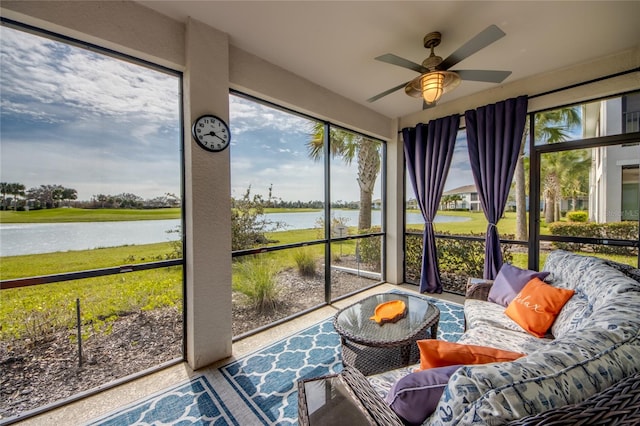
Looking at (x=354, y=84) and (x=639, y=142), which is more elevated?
(x=354, y=84)

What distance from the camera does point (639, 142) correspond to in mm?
2523

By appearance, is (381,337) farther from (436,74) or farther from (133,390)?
(436,74)

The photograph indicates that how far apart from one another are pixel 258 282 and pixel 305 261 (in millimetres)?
698

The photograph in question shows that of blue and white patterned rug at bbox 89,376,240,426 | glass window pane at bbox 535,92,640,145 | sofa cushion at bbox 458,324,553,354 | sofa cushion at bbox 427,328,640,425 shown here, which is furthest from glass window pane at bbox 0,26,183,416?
glass window pane at bbox 535,92,640,145

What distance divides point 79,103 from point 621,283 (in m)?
3.69

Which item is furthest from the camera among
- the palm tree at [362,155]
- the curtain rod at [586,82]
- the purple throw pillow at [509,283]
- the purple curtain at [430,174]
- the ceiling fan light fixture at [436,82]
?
the purple curtain at [430,174]

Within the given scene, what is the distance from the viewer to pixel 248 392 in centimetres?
184

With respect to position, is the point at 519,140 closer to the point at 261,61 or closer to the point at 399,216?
the point at 399,216

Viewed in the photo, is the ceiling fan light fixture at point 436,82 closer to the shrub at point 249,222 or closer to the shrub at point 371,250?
the shrub at point 249,222

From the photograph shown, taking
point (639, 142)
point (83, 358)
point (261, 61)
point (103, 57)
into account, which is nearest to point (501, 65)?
point (639, 142)

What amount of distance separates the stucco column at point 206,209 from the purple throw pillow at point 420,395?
5.70 feet

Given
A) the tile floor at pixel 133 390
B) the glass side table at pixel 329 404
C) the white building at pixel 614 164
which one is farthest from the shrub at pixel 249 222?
the white building at pixel 614 164

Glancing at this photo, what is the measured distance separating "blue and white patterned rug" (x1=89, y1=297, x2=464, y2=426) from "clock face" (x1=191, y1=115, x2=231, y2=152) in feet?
6.04

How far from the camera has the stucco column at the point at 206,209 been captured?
2082mm
